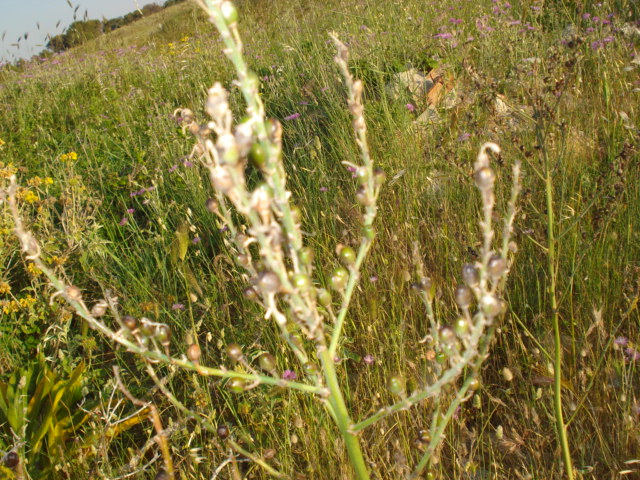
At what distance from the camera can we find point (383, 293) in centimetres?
231

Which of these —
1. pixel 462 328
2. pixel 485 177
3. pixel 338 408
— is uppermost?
pixel 485 177

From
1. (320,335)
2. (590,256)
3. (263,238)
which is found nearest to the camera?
(263,238)

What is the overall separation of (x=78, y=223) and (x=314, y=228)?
1.45 meters

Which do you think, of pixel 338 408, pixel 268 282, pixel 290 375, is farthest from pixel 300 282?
pixel 290 375

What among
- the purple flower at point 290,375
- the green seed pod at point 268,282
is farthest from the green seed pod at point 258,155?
the purple flower at point 290,375

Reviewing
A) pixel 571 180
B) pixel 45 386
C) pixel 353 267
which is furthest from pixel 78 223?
pixel 571 180

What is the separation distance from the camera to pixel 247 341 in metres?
2.26

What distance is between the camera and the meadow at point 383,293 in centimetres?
168

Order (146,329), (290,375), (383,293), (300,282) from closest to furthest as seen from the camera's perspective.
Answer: (300,282) < (146,329) < (290,375) < (383,293)

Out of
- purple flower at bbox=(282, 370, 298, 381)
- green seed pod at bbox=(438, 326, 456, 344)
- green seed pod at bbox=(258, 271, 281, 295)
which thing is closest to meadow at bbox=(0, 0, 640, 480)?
purple flower at bbox=(282, 370, 298, 381)

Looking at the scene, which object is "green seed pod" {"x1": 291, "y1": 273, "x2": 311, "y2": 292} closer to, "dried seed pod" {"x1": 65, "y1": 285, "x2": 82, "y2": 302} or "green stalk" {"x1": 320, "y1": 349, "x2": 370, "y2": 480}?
"green stalk" {"x1": 320, "y1": 349, "x2": 370, "y2": 480}

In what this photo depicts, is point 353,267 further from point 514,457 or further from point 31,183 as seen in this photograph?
point 31,183

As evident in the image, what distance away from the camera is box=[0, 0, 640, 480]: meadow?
168cm

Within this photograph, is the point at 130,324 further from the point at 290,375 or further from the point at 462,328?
the point at 290,375
